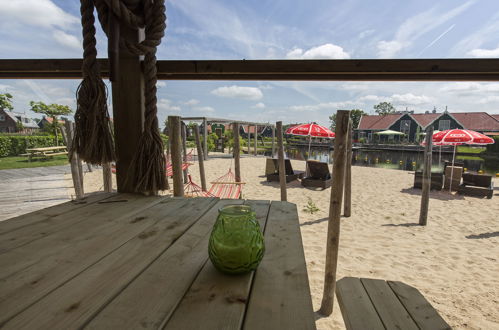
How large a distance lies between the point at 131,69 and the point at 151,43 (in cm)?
21

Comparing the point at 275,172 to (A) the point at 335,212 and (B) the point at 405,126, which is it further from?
(B) the point at 405,126

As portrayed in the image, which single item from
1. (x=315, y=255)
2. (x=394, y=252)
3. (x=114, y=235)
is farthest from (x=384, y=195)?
→ (x=114, y=235)

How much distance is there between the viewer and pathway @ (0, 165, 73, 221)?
5.47 metres

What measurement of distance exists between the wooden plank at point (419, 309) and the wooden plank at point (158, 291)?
1356mm

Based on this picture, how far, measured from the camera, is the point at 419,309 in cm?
154

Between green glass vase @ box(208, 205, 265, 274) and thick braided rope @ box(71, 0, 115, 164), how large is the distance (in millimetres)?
1090

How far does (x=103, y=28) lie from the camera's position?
1401 mm

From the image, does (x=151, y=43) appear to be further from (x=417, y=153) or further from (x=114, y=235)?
(x=417, y=153)

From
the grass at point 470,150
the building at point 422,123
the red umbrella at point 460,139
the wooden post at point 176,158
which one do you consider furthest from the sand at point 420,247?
the building at point 422,123

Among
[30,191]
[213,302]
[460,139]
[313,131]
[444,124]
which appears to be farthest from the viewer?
[444,124]

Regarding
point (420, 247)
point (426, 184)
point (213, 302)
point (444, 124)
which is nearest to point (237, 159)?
point (420, 247)

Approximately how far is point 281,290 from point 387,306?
136 centimetres

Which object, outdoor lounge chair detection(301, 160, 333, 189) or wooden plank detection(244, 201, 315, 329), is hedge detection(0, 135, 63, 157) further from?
wooden plank detection(244, 201, 315, 329)

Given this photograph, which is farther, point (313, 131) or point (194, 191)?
point (313, 131)
